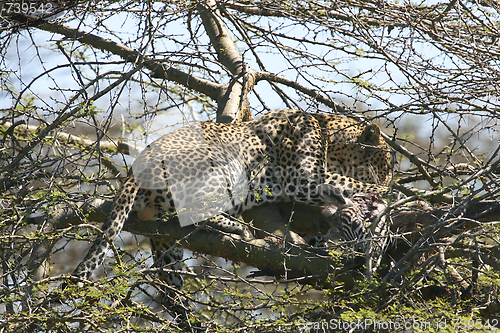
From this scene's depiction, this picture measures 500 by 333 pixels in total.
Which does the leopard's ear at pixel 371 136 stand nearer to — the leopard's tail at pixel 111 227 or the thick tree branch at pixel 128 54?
the thick tree branch at pixel 128 54

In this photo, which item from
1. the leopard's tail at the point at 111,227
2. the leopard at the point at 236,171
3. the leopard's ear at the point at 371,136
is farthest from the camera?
the leopard's ear at the point at 371,136

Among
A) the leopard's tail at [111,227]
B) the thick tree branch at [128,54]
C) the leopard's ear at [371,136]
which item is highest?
the thick tree branch at [128,54]

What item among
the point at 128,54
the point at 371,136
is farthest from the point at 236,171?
the point at 371,136

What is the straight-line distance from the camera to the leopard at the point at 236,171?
208 inches

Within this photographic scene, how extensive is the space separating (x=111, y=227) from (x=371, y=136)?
4225mm

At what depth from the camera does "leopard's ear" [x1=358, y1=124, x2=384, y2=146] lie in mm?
6883

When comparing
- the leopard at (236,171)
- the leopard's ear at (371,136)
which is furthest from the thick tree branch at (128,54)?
the leopard's ear at (371,136)

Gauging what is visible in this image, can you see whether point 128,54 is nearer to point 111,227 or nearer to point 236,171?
point 236,171

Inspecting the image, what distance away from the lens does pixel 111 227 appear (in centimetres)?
480

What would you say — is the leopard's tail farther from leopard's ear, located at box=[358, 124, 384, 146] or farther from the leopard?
leopard's ear, located at box=[358, 124, 384, 146]

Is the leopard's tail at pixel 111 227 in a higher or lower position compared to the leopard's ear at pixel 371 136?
lower

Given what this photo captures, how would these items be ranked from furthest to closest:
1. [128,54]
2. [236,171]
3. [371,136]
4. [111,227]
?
[371,136]
[236,171]
[128,54]
[111,227]

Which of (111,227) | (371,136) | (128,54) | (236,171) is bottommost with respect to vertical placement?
(111,227)

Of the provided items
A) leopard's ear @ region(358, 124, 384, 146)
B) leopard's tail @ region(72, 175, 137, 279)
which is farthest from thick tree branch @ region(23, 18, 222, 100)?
leopard's ear @ region(358, 124, 384, 146)
